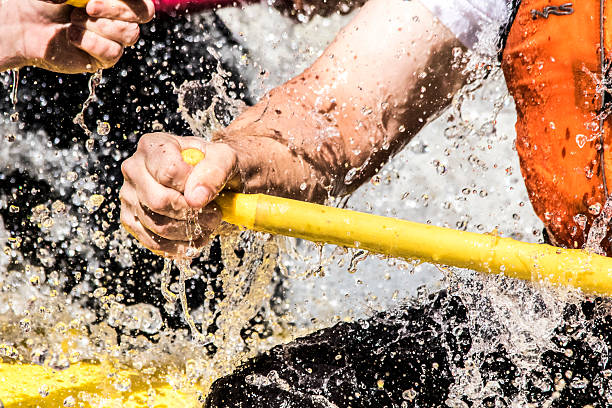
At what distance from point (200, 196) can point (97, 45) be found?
1.13ft

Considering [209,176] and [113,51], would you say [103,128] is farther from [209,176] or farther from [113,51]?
[209,176]

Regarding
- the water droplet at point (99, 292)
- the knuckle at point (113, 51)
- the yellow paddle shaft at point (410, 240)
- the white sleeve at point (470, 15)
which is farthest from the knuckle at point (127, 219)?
the water droplet at point (99, 292)

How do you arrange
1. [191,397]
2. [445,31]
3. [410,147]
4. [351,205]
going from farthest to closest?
1. [410,147]
2. [351,205]
3. [191,397]
4. [445,31]

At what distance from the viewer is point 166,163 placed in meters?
0.79

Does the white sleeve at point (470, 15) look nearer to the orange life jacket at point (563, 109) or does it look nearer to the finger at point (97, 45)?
the orange life jacket at point (563, 109)

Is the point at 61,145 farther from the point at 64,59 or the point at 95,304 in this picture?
the point at 64,59

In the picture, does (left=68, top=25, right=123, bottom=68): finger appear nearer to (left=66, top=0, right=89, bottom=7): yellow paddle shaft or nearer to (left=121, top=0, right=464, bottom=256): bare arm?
(left=66, top=0, right=89, bottom=7): yellow paddle shaft

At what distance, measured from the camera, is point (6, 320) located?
4.71 feet

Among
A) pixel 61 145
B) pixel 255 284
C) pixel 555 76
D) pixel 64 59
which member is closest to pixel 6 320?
pixel 61 145

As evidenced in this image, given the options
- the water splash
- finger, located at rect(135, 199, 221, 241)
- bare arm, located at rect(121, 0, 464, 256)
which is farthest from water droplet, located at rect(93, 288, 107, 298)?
finger, located at rect(135, 199, 221, 241)

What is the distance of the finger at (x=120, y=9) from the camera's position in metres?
0.93

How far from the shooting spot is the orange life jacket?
99 centimetres

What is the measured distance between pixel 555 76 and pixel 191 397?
84 centimetres

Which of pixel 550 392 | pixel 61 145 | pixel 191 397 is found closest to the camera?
pixel 550 392
